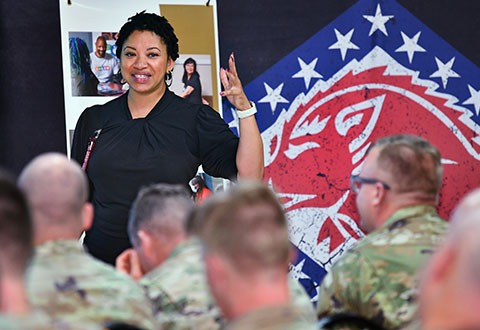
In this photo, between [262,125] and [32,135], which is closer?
[32,135]

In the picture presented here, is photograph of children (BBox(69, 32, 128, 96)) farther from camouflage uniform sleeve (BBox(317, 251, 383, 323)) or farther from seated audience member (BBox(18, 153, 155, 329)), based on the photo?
camouflage uniform sleeve (BBox(317, 251, 383, 323))

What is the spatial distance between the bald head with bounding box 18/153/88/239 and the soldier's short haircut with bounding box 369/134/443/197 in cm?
109

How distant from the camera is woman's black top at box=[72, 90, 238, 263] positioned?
3.37 metres

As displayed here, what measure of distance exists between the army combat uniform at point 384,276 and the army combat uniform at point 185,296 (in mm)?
166

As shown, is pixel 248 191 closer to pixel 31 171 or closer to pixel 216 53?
pixel 31 171

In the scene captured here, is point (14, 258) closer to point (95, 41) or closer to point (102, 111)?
point (102, 111)

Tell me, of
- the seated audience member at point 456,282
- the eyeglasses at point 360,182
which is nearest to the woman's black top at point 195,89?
the eyeglasses at point 360,182

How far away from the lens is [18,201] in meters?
1.27

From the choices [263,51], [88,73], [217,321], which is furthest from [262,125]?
[217,321]

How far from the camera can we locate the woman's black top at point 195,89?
4469mm

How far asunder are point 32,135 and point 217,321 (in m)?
2.71

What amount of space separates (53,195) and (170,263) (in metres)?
0.41

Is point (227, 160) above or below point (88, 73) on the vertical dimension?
below

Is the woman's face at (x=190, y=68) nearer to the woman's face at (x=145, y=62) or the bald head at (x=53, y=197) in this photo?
the woman's face at (x=145, y=62)
